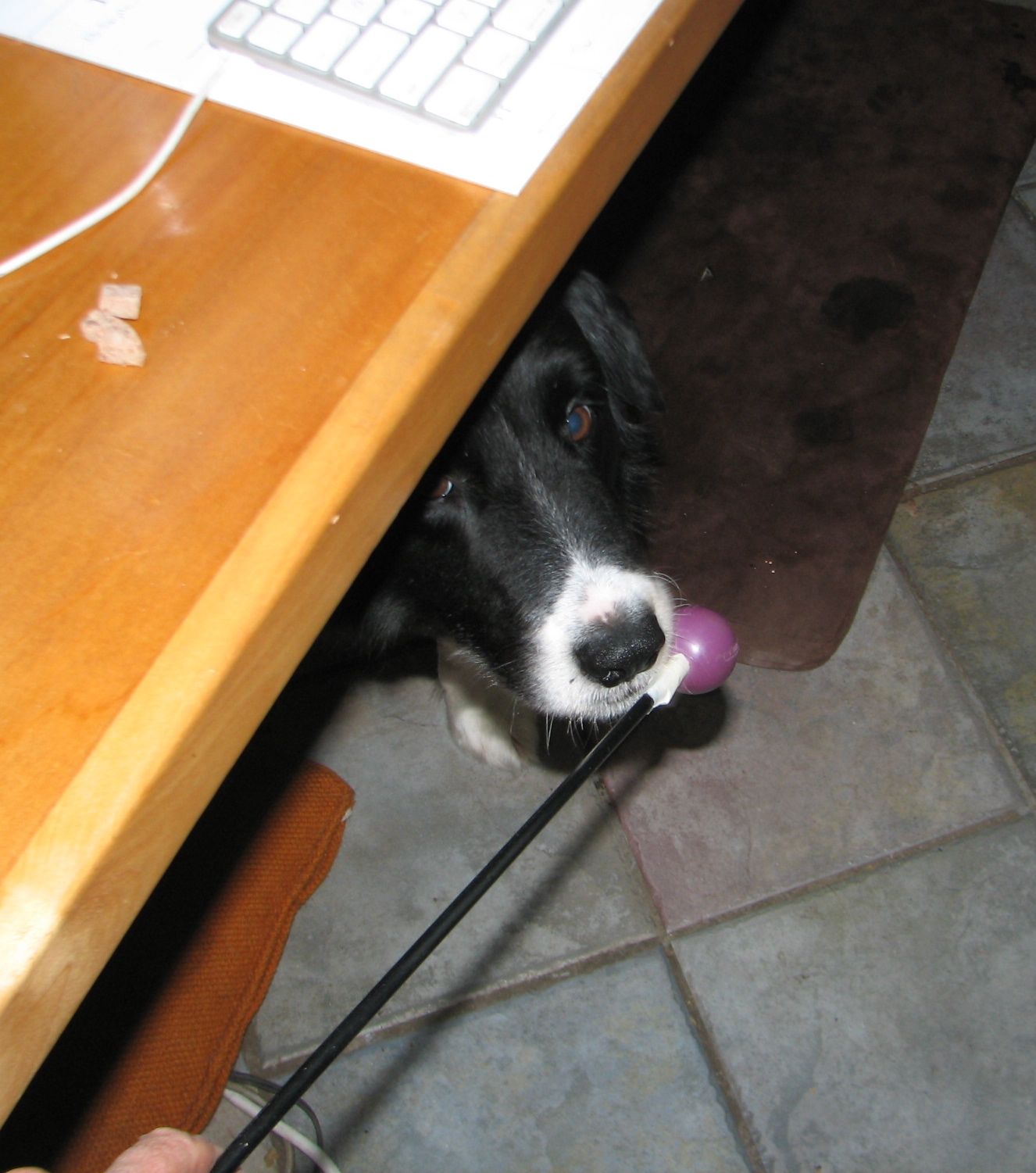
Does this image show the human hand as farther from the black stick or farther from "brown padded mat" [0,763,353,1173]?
"brown padded mat" [0,763,353,1173]

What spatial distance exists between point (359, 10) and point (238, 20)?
0.09 m

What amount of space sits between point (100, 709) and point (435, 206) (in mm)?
382

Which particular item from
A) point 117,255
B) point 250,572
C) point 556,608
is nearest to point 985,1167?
point 556,608

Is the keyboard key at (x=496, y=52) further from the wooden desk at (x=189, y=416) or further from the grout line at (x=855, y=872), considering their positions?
the grout line at (x=855, y=872)

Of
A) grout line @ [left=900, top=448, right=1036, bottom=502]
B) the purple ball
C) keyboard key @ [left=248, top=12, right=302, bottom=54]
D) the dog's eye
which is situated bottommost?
grout line @ [left=900, top=448, right=1036, bottom=502]

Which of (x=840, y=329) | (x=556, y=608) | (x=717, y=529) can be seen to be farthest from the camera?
(x=840, y=329)

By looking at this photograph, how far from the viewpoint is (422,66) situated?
72 centimetres

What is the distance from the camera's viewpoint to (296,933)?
1.53m

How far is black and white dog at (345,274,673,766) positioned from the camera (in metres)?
1.09

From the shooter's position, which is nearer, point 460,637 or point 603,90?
point 603,90

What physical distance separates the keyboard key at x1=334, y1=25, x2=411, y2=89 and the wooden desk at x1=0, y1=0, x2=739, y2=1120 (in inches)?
2.3

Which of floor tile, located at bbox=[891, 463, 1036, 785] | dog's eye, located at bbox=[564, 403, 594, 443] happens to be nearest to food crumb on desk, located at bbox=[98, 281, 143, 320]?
dog's eye, located at bbox=[564, 403, 594, 443]

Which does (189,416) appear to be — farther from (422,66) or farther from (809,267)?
(809,267)

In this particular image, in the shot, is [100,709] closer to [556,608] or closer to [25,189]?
[25,189]
